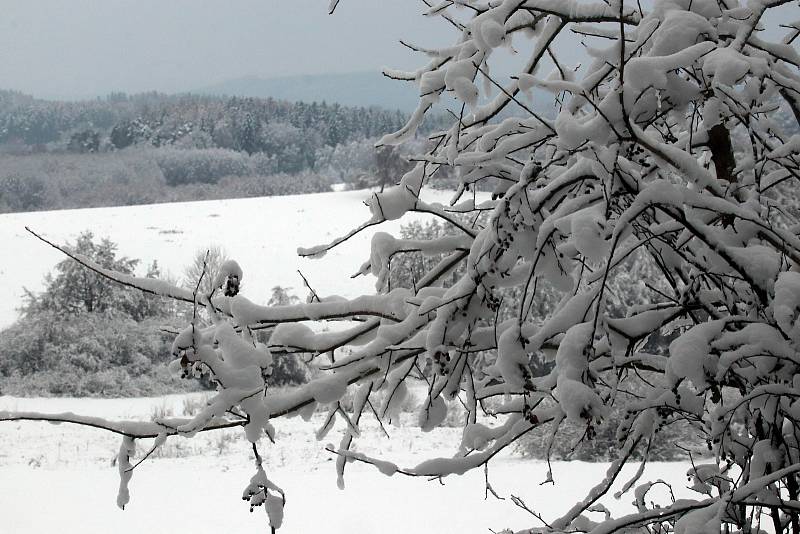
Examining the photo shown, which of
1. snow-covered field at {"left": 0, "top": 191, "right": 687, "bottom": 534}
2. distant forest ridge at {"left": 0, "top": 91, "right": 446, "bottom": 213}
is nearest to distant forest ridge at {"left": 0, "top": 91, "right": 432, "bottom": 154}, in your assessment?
distant forest ridge at {"left": 0, "top": 91, "right": 446, "bottom": 213}

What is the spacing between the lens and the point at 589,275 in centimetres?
130

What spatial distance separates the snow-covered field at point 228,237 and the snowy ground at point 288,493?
31.1 ft

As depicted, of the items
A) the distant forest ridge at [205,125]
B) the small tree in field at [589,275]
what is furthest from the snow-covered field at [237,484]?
the distant forest ridge at [205,125]

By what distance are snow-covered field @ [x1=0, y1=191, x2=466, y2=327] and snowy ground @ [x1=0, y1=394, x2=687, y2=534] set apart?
373 inches

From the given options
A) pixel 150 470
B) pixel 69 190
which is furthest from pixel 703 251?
pixel 69 190

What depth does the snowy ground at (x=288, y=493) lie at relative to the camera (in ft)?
14.6

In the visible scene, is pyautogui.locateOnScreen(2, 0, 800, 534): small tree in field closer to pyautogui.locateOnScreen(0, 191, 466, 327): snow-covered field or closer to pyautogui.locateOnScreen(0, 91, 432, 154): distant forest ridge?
pyautogui.locateOnScreen(0, 191, 466, 327): snow-covered field

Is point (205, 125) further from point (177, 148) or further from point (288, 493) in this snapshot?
point (288, 493)

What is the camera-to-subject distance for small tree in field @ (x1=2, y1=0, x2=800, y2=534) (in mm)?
1004

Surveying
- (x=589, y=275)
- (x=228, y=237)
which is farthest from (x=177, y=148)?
(x=589, y=275)

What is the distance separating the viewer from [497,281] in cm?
120

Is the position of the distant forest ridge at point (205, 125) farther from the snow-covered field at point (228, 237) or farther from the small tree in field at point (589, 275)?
the small tree in field at point (589, 275)

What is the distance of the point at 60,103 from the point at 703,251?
259ft

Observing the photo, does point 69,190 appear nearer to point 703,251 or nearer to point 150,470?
point 150,470
